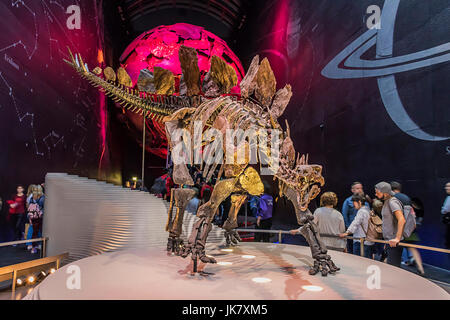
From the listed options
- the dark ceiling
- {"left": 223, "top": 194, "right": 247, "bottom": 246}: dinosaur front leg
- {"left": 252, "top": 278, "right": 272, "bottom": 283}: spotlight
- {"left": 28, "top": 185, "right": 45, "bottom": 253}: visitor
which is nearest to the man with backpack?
{"left": 252, "top": 278, "right": 272, "bottom": 283}: spotlight

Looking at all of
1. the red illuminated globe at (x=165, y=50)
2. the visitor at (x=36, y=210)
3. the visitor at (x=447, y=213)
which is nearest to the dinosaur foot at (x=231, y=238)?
the visitor at (x=447, y=213)

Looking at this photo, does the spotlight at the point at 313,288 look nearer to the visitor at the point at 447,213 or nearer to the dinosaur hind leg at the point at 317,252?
the dinosaur hind leg at the point at 317,252

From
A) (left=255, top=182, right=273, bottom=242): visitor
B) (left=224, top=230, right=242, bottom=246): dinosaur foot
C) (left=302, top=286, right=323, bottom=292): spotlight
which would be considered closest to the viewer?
(left=302, top=286, right=323, bottom=292): spotlight

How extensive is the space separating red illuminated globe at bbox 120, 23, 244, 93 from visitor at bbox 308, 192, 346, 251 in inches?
307

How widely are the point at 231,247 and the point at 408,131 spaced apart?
3772 mm

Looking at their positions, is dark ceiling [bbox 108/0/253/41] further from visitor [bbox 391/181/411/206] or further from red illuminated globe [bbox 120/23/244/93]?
visitor [bbox 391/181/411/206]

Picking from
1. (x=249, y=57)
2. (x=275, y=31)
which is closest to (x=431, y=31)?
(x=275, y=31)

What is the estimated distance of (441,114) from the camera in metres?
4.64

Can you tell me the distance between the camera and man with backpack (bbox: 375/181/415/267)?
3518mm

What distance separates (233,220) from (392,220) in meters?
2.42

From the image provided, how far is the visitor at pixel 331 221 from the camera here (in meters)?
4.52

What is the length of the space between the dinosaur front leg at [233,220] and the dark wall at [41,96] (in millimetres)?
4132

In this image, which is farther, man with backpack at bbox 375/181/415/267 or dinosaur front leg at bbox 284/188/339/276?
man with backpack at bbox 375/181/415/267

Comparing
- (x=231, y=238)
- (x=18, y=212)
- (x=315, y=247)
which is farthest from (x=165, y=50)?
(x=315, y=247)
